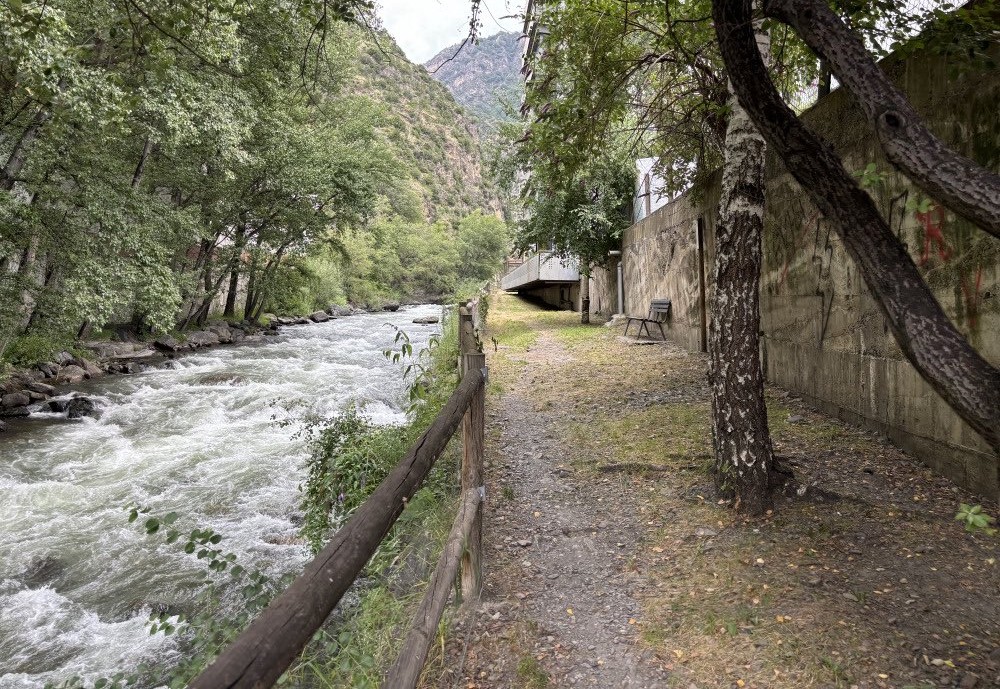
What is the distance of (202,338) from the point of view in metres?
19.1

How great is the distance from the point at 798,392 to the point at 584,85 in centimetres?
415

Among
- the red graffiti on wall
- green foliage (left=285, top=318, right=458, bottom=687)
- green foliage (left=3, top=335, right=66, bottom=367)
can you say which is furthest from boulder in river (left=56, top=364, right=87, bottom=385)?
the red graffiti on wall

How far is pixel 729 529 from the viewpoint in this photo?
4051 mm

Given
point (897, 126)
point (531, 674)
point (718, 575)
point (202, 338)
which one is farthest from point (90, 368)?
point (897, 126)

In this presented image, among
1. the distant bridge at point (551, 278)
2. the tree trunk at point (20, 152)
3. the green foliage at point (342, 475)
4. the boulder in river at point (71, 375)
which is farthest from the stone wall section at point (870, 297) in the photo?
the boulder in river at point (71, 375)

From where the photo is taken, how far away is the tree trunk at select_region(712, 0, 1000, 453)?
1924 mm

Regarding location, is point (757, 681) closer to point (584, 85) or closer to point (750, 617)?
point (750, 617)

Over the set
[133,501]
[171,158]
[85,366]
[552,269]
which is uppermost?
[171,158]

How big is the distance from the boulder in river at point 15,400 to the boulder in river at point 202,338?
8.04 metres

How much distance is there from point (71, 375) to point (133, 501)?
8.48 m

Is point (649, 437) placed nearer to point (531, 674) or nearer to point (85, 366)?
point (531, 674)

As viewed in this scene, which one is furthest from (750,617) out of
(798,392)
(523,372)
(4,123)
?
(4,123)

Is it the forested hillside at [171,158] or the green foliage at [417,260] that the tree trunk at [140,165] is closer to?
the forested hillside at [171,158]

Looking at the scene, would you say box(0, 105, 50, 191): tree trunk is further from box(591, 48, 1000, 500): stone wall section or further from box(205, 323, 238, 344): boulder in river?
box(591, 48, 1000, 500): stone wall section
